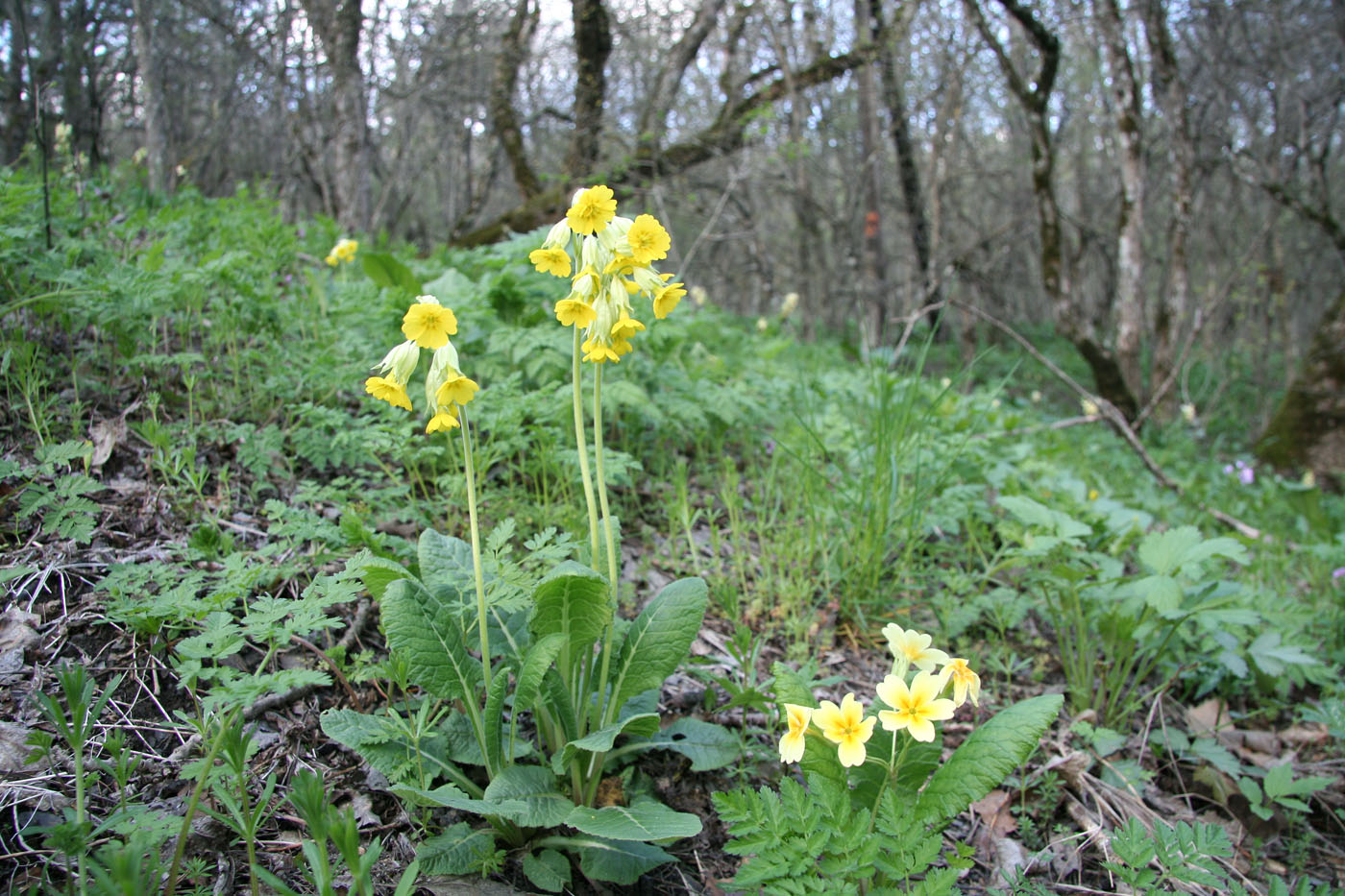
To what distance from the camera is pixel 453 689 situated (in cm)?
143

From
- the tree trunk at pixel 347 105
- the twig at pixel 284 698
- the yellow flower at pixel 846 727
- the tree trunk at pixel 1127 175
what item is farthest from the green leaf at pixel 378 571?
the tree trunk at pixel 1127 175

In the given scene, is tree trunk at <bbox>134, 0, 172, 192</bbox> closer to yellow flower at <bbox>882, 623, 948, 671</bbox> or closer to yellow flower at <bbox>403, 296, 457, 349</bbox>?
yellow flower at <bbox>403, 296, 457, 349</bbox>

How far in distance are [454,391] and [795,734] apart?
2.90 feet

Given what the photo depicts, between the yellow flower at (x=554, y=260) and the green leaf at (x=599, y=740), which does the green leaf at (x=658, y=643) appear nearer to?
the green leaf at (x=599, y=740)

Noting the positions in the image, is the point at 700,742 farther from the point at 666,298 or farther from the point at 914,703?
the point at 666,298

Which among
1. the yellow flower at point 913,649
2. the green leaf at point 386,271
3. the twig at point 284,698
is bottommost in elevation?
the twig at point 284,698

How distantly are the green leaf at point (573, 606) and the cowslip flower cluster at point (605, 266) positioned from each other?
41 cm

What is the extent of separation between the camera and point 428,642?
142 cm

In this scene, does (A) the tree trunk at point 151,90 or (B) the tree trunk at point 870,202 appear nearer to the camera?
(A) the tree trunk at point 151,90

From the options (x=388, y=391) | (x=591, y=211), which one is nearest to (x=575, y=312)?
(x=591, y=211)

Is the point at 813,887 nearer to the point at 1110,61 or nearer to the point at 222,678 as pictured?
the point at 222,678

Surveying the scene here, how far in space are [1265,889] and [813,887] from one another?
145 centimetres

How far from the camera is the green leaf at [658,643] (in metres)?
1.51

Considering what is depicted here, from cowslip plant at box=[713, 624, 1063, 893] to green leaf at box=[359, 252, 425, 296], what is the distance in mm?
2713
